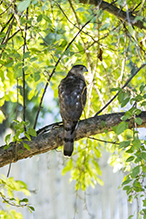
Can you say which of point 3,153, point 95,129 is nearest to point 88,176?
point 95,129

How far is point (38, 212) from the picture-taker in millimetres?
3791

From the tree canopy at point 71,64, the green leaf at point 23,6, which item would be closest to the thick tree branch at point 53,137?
the tree canopy at point 71,64

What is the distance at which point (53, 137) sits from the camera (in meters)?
1.73

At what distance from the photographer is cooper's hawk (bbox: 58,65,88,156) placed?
6.09 feet

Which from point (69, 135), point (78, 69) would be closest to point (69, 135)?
point (69, 135)

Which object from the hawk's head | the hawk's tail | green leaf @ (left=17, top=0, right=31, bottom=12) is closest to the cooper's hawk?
the hawk's tail

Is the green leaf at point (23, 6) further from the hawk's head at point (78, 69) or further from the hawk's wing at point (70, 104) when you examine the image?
the hawk's head at point (78, 69)

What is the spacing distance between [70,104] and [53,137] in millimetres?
405

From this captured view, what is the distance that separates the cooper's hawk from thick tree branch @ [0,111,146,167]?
2.0 inches

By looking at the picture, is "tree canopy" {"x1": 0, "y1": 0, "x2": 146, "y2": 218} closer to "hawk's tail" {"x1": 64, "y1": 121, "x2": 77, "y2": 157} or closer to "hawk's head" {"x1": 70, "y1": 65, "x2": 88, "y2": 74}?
"hawk's tail" {"x1": 64, "y1": 121, "x2": 77, "y2": 157}

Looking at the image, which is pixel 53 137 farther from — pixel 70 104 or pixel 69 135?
pixel 70 104

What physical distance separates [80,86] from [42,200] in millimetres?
2163

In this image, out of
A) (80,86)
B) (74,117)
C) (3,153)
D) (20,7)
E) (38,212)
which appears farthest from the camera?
(38,212)

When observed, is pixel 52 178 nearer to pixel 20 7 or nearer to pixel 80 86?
pixel 80 86
